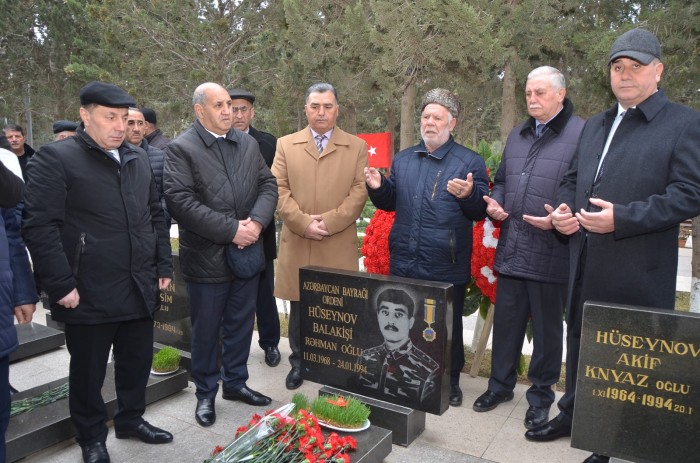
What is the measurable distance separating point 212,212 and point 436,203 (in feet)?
4.73

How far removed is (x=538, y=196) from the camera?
11.5 feet

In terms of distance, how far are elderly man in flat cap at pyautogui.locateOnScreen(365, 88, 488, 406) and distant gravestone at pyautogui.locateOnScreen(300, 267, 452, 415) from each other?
0.38 metres

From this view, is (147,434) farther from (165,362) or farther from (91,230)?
(91,230)

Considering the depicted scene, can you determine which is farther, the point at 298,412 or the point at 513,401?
the point at 513,401

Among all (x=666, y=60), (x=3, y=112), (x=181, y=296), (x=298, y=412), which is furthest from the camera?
(x=3, y=112)

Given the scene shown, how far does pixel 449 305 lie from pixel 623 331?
927 mm

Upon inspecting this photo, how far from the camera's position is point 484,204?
12.0 ft

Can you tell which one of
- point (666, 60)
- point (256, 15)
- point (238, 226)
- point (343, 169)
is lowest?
point (238, 226)

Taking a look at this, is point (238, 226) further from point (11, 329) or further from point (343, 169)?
point (11, 329)

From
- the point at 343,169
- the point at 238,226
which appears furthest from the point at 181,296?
the point at 343,169

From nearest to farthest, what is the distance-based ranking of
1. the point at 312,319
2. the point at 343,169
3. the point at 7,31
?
1. the point at 312,319
2. the point at 343,169
3. the point at 7,31

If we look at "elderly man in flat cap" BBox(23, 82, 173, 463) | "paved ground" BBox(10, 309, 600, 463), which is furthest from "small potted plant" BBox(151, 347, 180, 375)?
"elderly man in flat cap" BBox(23, 82, 173, 463)

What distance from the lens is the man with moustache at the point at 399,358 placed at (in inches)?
131

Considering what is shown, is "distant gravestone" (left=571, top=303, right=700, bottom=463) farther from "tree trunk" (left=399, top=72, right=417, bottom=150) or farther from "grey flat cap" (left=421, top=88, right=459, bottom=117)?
"tree trunk" (left=399, top=72, right=417, bottom=150)
